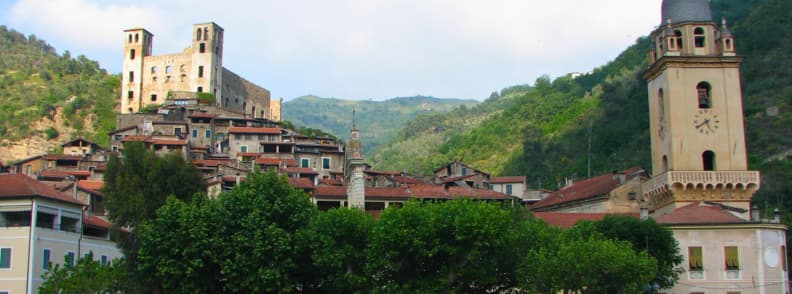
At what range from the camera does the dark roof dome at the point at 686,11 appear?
46.6 m

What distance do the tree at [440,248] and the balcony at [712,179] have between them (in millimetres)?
10739

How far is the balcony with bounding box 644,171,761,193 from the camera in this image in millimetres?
44125

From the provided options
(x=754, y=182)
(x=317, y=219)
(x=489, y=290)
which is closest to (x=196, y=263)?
(x=317, y=219)

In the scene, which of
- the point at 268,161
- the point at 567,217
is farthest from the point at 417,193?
the point at 268,161

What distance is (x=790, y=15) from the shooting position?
96.9 metres

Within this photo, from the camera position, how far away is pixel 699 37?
1822 inches

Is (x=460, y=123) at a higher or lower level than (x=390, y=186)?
higher

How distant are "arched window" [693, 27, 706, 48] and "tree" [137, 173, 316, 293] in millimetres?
21555

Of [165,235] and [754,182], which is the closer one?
[165,235]

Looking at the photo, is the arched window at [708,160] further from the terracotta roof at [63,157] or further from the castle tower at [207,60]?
the castle tower at [207,60]

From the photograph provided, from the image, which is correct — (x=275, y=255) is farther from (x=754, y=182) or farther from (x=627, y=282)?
(x=754, y=182)

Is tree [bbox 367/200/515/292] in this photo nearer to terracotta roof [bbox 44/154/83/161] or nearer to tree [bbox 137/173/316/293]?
tree [bbox 137/173/316/293]

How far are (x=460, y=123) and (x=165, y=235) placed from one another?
12049 cm

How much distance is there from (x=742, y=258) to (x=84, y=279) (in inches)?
1100
